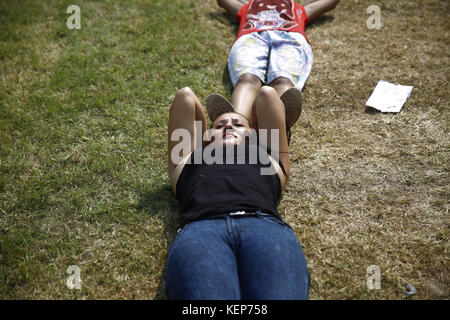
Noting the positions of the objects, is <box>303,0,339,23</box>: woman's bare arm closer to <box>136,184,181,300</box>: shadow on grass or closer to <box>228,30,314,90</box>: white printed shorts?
<box>228,30,314,90</box>: white printed shorts

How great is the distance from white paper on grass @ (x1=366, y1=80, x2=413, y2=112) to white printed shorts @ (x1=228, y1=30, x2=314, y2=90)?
80 cm

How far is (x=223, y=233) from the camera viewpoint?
2.33 meters

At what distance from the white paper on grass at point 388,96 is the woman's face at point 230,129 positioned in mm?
1747

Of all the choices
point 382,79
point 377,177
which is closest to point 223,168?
point 377,177

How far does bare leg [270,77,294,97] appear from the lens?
150 inches

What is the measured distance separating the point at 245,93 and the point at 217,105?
52 cm

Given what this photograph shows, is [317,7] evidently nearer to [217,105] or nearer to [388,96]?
[388,96]

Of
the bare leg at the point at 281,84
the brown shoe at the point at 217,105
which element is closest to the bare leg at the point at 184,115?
the brown shoe at the point at 217,105

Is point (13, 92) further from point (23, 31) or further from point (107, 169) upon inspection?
point (107, 169)

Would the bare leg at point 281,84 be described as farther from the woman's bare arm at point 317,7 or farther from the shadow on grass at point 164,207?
the woman's bare arm at point 317,7

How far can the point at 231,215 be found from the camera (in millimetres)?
2402

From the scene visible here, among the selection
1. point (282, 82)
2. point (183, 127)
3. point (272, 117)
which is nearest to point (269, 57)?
point (282, 82)

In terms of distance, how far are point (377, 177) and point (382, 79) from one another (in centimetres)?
157

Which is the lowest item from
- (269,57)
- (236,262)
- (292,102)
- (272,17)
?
(236,262)
